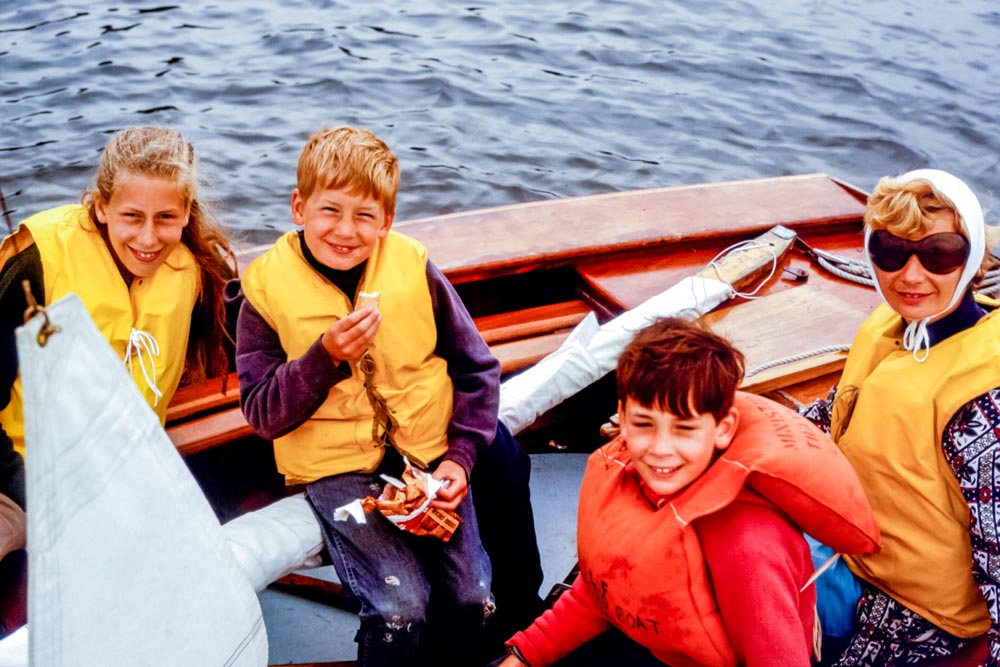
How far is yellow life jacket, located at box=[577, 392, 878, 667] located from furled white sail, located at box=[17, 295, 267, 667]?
64 centimetres

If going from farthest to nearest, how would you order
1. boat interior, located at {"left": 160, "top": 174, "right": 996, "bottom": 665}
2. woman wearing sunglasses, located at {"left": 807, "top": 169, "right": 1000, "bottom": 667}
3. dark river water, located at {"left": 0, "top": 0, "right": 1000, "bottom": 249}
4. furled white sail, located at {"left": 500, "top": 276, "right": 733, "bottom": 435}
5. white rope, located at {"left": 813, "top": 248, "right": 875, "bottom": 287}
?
1. dark river water, located at {"left": 0, "top": 0, "right": 1000, "bottom": 249}
2. white rope, located at {"left": 813, "top": 248, "right": 875, "bottom": 287}
3. furled white sail, located at {"left": 500, "top": 276, "right": 733, "bottom": 435}
4. boat interior, located at {"left": 160, "top": 174, "right": 996, "bottom": 665}
5. woman wearing sunglasses, located at {"left": 807, "top": 169, "right": 1000, "bottom": 667}

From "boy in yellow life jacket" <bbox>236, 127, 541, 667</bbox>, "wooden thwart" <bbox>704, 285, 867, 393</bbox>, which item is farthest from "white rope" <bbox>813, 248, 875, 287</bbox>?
"boy in yellow life jacket" <bbox>236, 127, 541, 667</bbox>

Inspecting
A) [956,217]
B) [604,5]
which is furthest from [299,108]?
[956,217]

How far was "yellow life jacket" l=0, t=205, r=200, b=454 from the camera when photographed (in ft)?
6.71

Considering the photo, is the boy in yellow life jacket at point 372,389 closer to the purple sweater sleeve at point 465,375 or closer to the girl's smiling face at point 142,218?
the purple sweater sleeve at point 465,375

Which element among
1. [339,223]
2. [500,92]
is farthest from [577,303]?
[500,92]

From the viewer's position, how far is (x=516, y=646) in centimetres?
190

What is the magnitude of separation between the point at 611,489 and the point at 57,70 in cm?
567

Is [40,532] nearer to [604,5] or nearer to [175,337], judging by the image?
[175,337]

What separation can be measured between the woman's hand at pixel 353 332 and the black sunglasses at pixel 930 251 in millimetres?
940

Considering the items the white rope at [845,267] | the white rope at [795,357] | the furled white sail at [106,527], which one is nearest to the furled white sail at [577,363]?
the white rope at [795,357]

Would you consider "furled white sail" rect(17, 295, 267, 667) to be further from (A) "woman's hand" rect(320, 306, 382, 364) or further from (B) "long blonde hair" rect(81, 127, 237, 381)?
(B) "long blonde hair" rect(81, 127, 237, 381)

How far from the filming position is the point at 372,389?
6.83ft

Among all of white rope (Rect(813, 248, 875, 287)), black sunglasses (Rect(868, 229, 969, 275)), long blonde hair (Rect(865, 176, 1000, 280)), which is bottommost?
white rope (Rect(813, 248, 875, 287))
